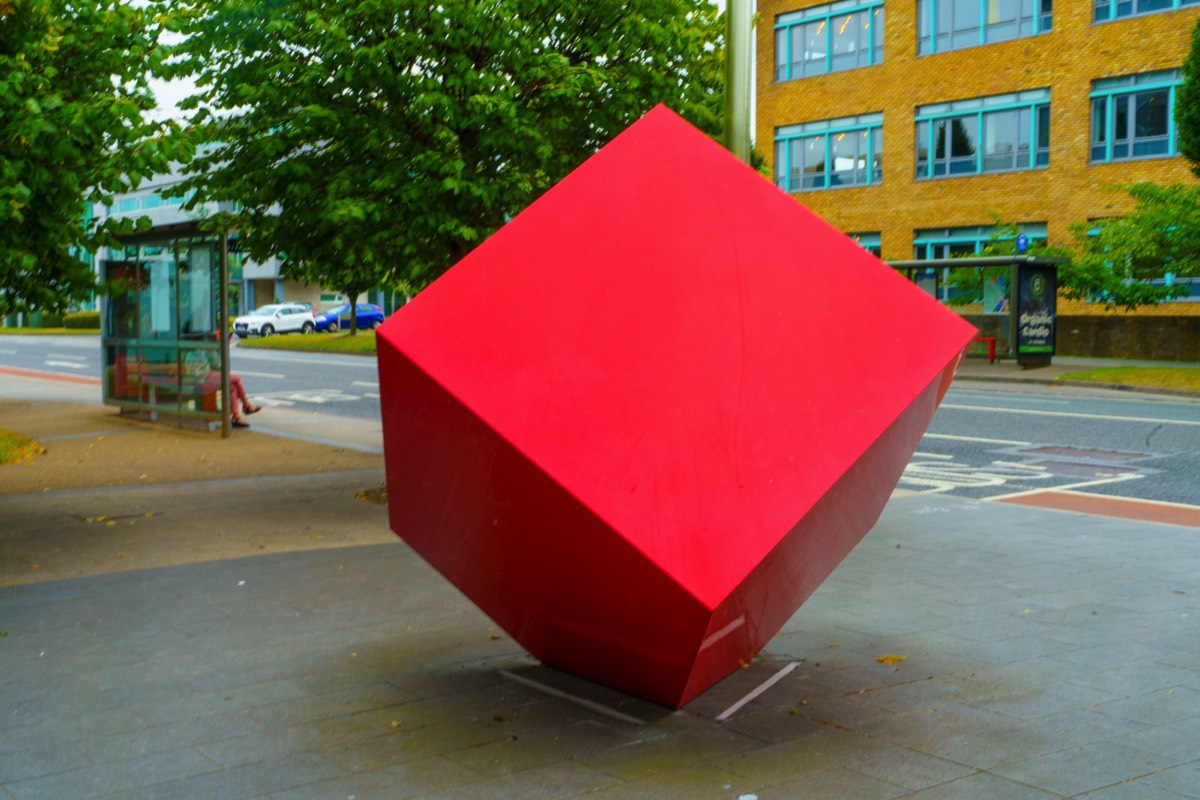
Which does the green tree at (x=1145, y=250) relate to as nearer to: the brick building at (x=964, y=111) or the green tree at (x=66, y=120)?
the brick building at (x=964, y=111)

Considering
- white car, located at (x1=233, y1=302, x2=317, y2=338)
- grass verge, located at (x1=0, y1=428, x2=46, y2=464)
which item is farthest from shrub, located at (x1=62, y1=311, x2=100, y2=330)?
grass verge, located at (x1=0, y1=428, x2=46, y2=464)

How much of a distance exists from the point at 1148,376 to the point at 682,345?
23.0 metres

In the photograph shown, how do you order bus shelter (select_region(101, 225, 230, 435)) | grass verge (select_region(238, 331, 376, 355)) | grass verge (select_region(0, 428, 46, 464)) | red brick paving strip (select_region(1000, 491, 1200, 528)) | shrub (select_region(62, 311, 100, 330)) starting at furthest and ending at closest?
1. shrub (select_region(62, 311, 100, 330))
2. grass verge (select_region(238, 331, 376, 355))
3. bus shelter (select_region(101, 225, 230, 435))
4. grass verge (select_region(0, 428, 46, 464))
5. red brick paving strip (select_region(1000, 491, 1200, 528))

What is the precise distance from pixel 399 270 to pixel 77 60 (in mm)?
3021

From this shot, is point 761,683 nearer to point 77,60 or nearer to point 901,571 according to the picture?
point 901,571

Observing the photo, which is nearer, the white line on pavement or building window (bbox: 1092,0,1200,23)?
the white line on pavement

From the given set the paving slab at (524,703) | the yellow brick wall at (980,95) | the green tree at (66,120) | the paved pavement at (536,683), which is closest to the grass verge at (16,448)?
the paved pavement at (536,683)

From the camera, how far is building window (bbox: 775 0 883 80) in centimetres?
4038

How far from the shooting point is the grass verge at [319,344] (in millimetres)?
41094

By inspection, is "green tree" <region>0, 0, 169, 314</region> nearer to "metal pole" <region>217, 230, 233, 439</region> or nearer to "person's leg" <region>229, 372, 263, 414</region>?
"metal pole" <region>217, 230, 233, 439</region>

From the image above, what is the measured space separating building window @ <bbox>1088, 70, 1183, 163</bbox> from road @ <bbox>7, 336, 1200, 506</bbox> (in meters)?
11.9

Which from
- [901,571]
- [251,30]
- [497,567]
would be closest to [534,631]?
[497,567]

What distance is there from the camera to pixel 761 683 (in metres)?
5.44

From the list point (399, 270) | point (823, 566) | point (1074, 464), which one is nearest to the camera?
point (823, 566)
